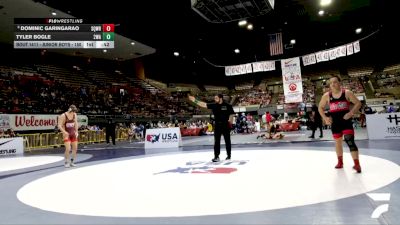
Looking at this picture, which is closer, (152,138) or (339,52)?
(152,138)

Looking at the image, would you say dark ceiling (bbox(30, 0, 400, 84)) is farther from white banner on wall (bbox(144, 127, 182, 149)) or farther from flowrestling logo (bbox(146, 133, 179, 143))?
flowrestling logo (bbox(146, 133, 179, 143))

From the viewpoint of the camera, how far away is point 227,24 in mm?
20047

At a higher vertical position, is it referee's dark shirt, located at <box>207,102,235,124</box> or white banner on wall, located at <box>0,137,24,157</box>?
referee's dark shirt, located at <box>207,102,235,124</box>

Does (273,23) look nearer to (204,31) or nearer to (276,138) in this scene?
(204,31)

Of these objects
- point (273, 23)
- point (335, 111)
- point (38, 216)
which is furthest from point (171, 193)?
point (273, 23)

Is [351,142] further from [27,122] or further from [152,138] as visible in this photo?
[27,122]

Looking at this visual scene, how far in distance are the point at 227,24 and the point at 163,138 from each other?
10151 mm

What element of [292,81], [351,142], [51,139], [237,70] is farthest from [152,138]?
[351,142]

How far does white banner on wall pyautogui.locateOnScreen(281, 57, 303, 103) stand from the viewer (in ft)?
48.0

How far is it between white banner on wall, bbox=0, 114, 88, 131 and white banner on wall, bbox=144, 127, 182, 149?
374 inches
